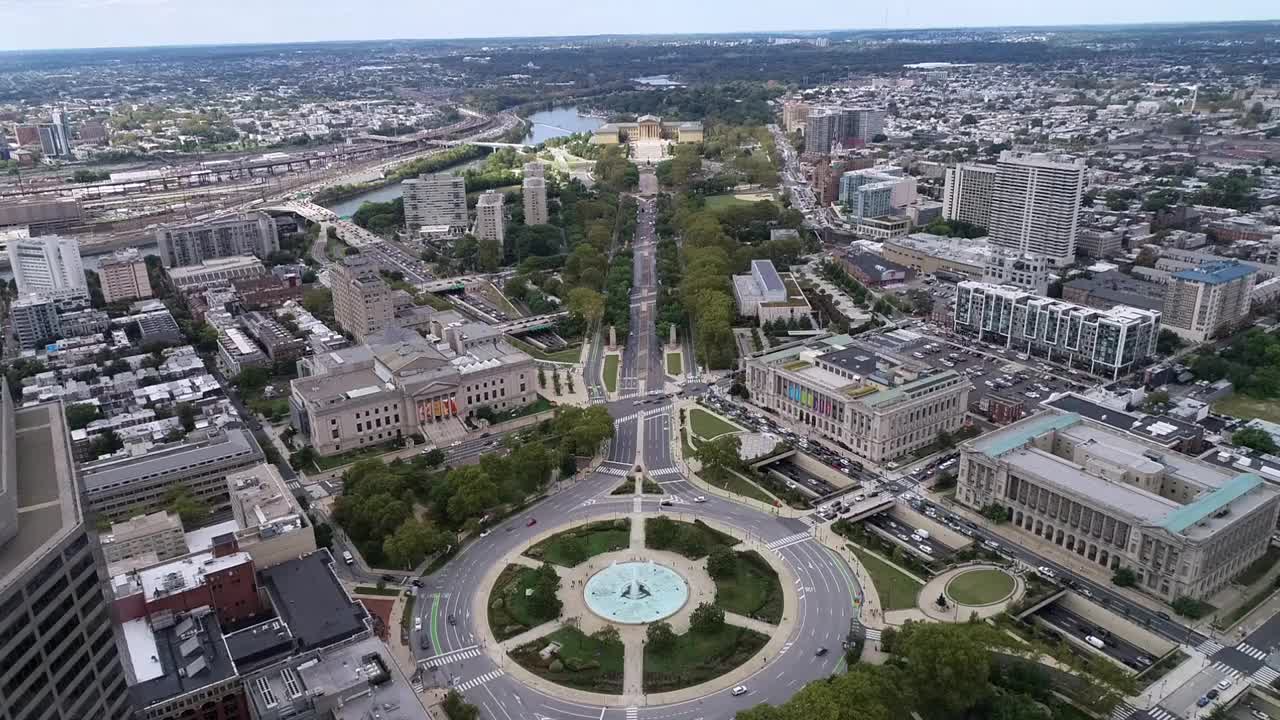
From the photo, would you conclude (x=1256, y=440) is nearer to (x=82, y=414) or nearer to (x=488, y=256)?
(x=488, y=256)

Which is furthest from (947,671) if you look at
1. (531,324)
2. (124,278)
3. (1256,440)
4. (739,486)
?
(124,278)

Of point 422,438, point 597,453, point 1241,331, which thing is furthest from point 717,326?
point 1241,331

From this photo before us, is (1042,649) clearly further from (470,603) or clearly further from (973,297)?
(973,297)

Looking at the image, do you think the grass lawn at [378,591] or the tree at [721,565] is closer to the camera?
the grass lawn at [378,591]

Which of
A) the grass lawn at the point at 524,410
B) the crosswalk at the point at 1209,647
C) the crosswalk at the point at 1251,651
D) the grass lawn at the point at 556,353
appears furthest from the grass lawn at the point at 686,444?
the crosswalk at the point at 1251,651

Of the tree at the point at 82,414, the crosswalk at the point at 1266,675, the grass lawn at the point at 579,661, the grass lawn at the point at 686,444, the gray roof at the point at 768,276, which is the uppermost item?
the gray roof at the point at 768,276

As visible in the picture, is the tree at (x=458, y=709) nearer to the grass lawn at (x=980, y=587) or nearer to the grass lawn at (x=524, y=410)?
the grass lawn at (x=980, y=587)

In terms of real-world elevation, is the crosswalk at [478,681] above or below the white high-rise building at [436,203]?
below

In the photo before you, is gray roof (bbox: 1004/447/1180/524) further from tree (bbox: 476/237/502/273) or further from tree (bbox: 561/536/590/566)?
tree (bbox: 476/237/502/273)
